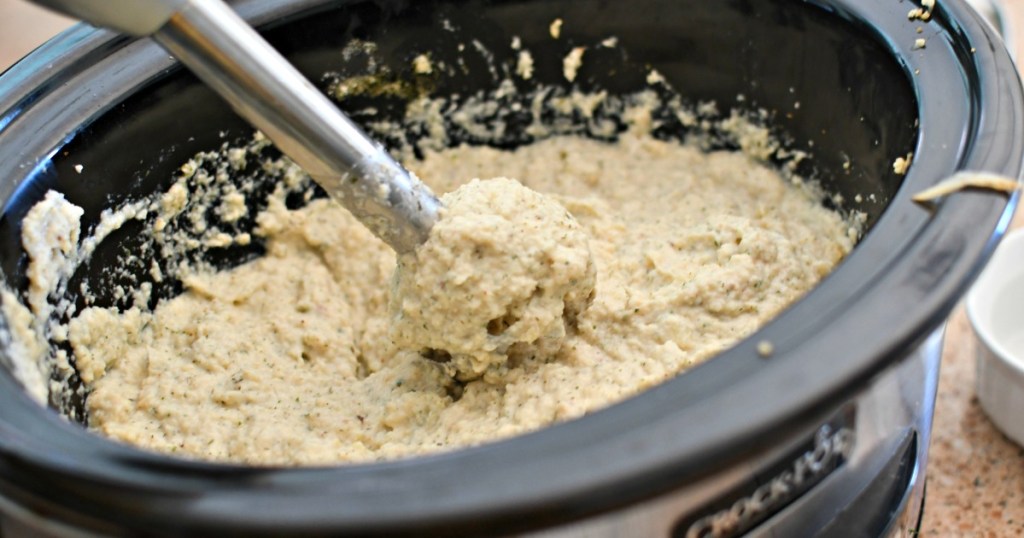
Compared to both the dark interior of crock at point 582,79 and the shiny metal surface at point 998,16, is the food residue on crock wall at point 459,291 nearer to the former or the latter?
the dark interior of crock at point 582,79

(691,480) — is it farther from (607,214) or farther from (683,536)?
(607,214)

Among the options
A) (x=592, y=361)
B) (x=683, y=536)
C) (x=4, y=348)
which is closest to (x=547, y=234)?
(x=592, y=361)

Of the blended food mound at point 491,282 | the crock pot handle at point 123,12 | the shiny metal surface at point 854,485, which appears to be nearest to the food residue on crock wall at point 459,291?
the blended food mound at point 491,282

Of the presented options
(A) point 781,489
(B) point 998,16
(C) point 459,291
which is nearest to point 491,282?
(C) point 459,291

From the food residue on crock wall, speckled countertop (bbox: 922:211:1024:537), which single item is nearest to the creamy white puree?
the food residue on crock wall

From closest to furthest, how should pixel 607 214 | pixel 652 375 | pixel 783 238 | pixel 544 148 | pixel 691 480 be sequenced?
pixel 691 480, pixel 652 375, pixel 783 238, pixel 607 214, pixel 544 148

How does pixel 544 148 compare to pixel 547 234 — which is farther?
pixel 544 148

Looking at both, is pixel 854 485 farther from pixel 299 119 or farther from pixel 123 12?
pixel 123 12
